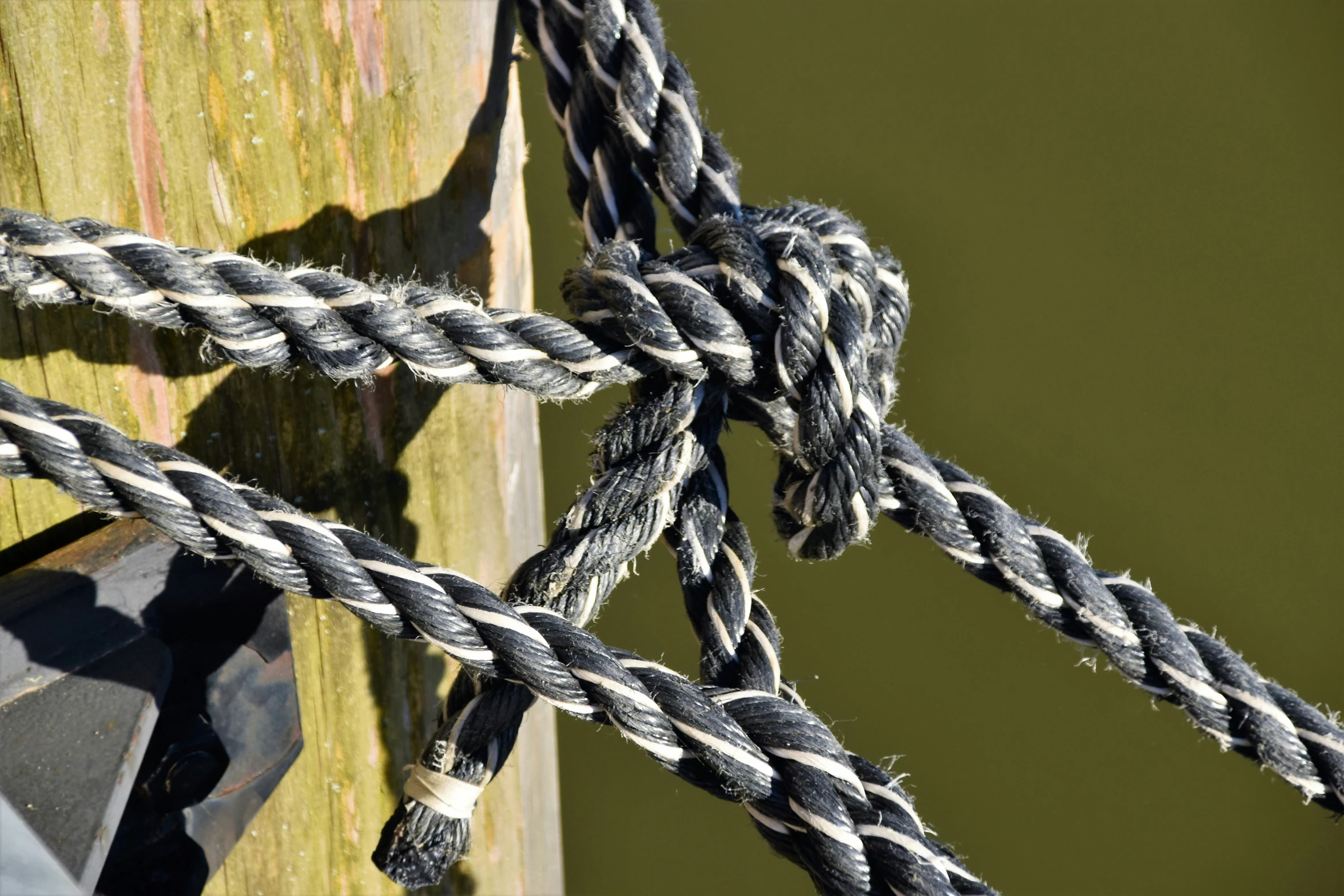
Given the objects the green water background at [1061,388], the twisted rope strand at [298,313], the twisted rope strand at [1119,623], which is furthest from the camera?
the green water background at [1061,388]

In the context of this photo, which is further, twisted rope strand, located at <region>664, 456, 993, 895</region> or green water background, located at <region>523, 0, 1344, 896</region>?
green water background, located at <region>523, 0, 1344, 896</region>

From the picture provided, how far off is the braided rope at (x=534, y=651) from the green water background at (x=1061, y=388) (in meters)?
0.81

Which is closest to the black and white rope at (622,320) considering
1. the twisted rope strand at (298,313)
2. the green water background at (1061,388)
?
the twisted rope strand at (298,313)

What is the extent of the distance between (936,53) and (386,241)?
101 cm

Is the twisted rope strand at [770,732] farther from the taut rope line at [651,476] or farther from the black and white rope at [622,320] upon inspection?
the black and white rope at [622,320]

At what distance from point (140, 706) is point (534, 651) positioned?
36 cm

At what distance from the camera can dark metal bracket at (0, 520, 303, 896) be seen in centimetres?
84

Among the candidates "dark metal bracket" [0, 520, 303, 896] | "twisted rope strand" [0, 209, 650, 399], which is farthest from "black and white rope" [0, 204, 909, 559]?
"dark metal bracket" [0, 520, 303, 896]

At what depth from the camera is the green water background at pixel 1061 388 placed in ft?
4.98

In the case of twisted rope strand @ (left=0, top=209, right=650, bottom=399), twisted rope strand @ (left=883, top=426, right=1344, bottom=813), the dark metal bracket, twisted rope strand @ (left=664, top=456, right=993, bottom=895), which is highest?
twisted rope strand @ (left=0, top=209, right=650, bottom=399)

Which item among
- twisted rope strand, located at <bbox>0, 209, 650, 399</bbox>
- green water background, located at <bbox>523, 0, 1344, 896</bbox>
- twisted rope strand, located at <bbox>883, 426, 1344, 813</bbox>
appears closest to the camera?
twisted rope strand, located at <bbox>0, 209, 650, 399</bbox>

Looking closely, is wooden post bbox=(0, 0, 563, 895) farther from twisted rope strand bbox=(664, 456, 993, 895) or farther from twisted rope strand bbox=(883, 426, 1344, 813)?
twisted rope strand bbox=(883, 426, 1344, 813)

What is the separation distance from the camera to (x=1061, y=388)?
66.1 inches

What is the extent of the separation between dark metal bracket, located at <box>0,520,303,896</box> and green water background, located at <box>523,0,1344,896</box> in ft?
3.01
